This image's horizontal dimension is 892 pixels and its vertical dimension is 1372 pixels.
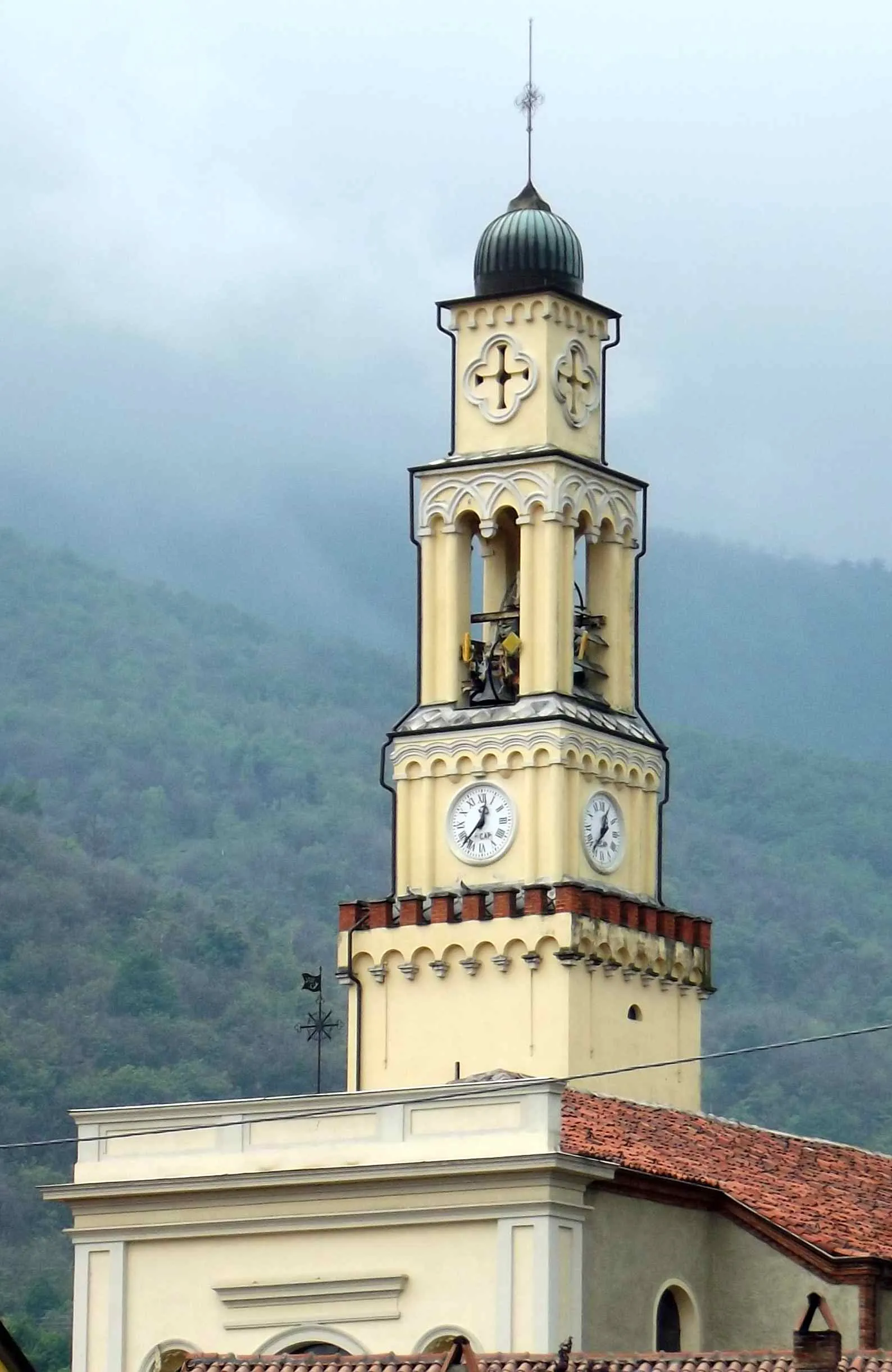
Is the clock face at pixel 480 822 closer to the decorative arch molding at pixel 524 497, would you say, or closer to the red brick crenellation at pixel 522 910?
the red brick crenellation at pixel 522 910

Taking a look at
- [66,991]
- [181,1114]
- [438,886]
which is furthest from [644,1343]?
[66,991]

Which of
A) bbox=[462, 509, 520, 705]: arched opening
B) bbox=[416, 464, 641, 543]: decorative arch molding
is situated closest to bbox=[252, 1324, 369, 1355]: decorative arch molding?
bbox=[462, 509, 520, 705]: arched opening

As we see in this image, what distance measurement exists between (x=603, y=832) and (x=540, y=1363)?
76.0 feet

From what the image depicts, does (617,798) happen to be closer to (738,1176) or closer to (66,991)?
(738,1176)

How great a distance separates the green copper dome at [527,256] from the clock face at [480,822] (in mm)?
9240

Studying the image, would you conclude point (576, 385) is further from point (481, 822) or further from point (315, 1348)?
point (315, 1348)

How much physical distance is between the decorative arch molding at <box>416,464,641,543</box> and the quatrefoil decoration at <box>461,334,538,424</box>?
123cm

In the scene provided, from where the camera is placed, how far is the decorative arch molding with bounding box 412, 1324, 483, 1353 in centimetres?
5344

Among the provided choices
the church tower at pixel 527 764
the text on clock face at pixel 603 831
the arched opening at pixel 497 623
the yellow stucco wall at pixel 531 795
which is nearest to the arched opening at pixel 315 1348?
the church tower at pixel 527 764

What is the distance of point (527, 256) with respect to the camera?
70938mm

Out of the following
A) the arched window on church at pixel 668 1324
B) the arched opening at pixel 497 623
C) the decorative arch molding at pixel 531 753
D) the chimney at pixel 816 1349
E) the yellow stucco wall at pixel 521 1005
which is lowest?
the chimney at pixel 816 1349

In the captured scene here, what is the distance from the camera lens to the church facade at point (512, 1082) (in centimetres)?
5394

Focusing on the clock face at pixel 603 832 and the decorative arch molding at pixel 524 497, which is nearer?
the clock face at pixel 603 832

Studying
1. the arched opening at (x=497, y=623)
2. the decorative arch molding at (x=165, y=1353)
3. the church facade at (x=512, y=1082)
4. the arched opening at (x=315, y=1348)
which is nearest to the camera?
the church facade at (x=512, y=1082)
